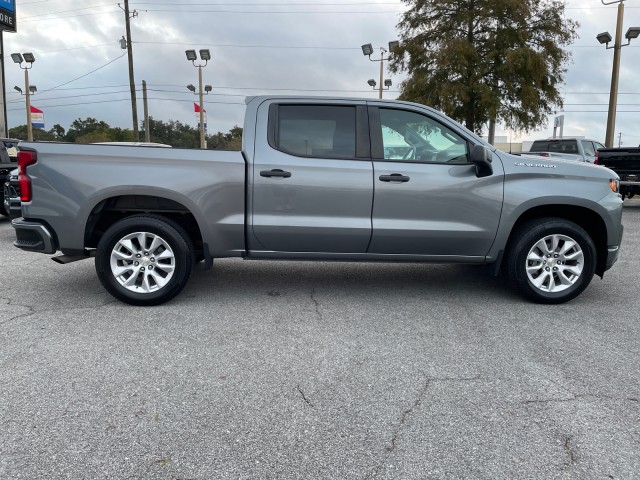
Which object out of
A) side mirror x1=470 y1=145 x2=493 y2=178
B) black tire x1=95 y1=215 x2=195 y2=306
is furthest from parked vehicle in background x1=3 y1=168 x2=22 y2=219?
side mirror x1=470 y1=145 x2=493 y2=178

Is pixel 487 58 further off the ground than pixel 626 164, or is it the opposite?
pixel 487 58

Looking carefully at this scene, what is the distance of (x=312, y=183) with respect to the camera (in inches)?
191

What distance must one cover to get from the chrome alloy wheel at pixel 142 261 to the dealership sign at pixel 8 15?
23.0 m

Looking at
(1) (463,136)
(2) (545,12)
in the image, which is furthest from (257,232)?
(2) (545,12)

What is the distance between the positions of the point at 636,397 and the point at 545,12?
19902 mm

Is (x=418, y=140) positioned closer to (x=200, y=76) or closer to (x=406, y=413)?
(x=406, y=413)

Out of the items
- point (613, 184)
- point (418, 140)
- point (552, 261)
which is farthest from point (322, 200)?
point (613, 184)

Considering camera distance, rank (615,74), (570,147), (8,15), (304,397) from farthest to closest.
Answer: (8,15), (615,74), (570,147), (304,397)

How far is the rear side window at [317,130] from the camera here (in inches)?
196

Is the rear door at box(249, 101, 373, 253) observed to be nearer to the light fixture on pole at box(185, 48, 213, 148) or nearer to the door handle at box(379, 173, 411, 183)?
the door handle at box(379, 173, 411, 183)

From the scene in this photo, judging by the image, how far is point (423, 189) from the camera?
490cm

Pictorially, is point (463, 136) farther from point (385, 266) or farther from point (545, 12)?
point (545, 12)

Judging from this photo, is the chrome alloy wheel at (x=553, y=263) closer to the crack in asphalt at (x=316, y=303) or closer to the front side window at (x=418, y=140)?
the front side window at (x=418, y=140)

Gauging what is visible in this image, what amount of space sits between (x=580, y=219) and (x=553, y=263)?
2.14ft
